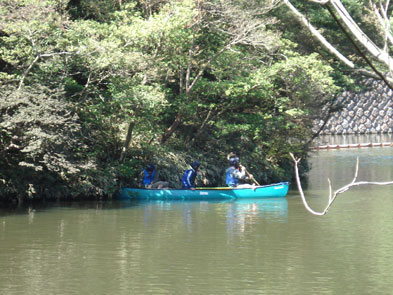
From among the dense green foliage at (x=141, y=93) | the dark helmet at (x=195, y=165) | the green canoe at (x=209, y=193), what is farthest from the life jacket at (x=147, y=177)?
the dark helmet at (x=195, y=165)

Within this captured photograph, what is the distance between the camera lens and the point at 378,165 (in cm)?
3741

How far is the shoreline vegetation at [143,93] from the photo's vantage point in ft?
69.2

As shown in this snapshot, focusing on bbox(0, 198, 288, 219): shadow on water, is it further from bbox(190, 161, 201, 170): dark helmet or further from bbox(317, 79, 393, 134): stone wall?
bbox(317, 79, 393, 134): stone wall

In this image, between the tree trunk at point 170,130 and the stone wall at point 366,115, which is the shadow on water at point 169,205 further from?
the stone wall at point 366,115

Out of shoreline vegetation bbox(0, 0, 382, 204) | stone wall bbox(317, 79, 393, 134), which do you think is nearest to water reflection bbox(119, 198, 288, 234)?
shoreline vegetation bbox(0, 0, 382, 204)

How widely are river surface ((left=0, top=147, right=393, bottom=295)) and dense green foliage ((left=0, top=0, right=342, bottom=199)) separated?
A: 172 centimetres

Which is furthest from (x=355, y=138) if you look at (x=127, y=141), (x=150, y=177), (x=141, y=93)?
(x=141, y=93)

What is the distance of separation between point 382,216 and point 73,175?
912 cm

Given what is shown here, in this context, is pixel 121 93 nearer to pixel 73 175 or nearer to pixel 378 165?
pixel 73 175

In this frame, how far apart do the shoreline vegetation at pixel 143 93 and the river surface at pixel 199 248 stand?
159cm

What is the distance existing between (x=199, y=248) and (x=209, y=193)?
8981 millimetres

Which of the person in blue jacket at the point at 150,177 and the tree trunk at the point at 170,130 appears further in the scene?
the tree trunk at the point at 170,130

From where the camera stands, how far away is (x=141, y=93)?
74.0 ft

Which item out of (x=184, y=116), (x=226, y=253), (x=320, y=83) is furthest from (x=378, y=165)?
(x=226, y=253)
